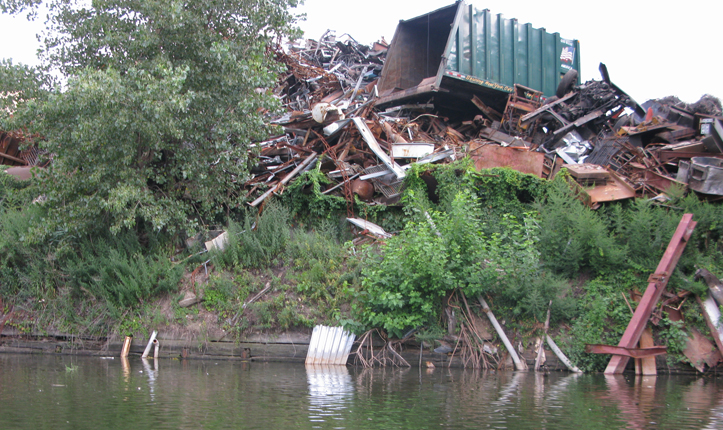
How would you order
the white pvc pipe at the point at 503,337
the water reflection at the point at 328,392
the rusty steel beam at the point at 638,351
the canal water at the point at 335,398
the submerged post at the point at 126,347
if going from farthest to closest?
1. the submerged post at the point at 126,347
2. the white pvc pipe at the point at 503,337
3. the rusty steel beam at the point at 638,351
4. the water reflection at the point at 328,392
5. the canal water at the point at 335,398

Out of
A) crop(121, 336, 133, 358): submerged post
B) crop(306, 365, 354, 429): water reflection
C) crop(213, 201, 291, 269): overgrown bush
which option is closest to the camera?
crop(306, 365, 354, 429): water reflection

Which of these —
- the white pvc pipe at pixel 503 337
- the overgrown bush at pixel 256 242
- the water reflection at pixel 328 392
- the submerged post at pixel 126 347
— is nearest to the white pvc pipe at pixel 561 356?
the white pvc pipe at pixel 503 337

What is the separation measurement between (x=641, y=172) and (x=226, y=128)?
1040 centimetres

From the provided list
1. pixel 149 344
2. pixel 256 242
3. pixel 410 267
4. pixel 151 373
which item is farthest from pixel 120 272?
Answer: pixel 410 267

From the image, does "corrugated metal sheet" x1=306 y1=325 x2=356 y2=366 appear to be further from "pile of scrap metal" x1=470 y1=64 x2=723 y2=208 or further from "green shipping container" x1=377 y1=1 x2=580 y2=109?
"green shipping container" x1=377 y1=1 x2=580 y2=109

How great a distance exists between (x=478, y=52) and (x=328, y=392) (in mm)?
12183

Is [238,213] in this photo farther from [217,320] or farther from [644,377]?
[644,377]

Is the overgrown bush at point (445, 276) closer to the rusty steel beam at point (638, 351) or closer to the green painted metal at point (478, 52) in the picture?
the rusty steel beam at point (638, 351)

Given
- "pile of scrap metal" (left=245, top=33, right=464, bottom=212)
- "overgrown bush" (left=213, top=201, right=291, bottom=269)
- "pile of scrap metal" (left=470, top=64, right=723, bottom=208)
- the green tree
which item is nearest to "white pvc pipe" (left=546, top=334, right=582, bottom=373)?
"pile of scrap metal" (left=470, top=64, right=723, bottom=208)

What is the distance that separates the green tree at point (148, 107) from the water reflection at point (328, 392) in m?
5.01

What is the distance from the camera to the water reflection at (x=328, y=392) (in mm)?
5734

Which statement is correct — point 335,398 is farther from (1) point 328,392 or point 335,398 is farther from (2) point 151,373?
(2) point 151,373

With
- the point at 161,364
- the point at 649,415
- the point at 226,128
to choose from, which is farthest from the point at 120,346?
the point at 649,415

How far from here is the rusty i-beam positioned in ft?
32.1
